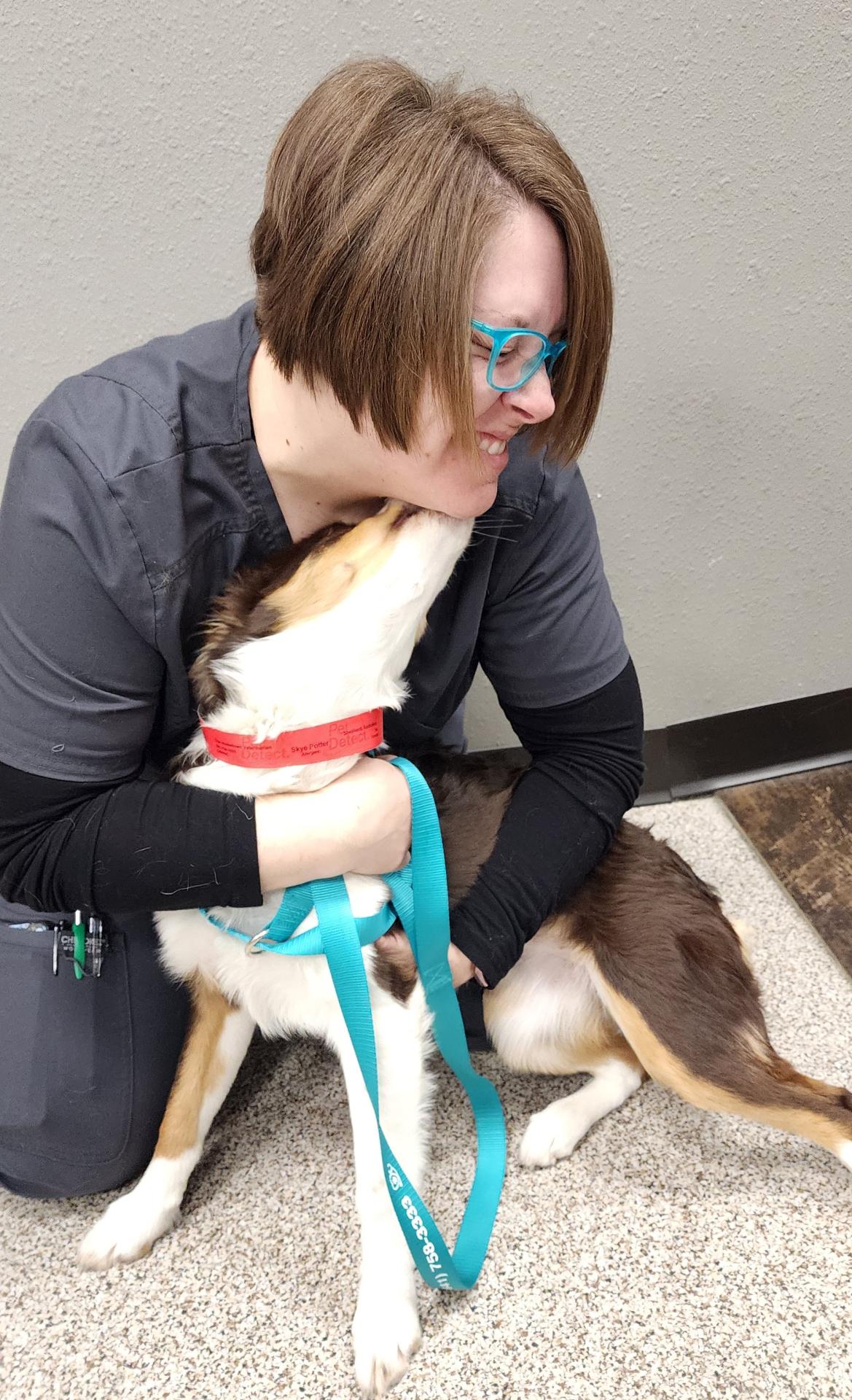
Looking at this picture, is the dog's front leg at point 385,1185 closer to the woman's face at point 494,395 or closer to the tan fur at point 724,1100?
the tan fur at point 724,1100

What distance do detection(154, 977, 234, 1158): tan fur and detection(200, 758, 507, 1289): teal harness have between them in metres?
0.21

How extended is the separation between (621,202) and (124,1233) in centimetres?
180

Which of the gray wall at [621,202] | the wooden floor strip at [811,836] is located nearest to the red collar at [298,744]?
the gray wall at [621,202]

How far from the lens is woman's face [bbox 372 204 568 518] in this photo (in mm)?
923

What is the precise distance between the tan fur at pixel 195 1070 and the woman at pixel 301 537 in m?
0.05

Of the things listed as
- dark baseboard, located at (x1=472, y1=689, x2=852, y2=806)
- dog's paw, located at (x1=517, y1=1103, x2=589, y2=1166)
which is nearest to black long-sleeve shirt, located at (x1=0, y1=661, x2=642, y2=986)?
dog's paw, located at (x1=517, y1=1103, x2=589, y2=1166)

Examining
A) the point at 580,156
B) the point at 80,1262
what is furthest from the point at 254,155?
the point at 80,1262

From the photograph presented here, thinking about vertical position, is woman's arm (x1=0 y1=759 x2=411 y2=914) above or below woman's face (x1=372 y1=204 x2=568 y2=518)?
below

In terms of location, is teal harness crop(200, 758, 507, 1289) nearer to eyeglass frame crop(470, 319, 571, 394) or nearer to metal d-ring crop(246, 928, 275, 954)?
metal d-ring crop(246, 928, 275, 954)

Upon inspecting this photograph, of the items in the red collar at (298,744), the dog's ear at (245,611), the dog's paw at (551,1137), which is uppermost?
the dog's ear at (245,611)

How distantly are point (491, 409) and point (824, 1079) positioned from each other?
1163 mm

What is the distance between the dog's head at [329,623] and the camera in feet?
3.45

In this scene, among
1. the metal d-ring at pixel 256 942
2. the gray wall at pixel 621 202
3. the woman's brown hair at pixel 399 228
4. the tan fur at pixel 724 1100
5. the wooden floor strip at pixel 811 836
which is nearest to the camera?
the woman's brown hair at pixel 399 228

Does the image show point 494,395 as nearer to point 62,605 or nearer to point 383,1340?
point 62,605
